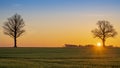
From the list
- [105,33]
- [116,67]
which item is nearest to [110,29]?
[105,33]

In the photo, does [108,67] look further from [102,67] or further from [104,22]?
[104,22]

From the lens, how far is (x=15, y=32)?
362ft

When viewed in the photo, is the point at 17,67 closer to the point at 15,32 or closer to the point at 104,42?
the point at 15,32

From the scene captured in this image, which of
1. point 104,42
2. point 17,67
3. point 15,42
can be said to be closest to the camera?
point 17,67

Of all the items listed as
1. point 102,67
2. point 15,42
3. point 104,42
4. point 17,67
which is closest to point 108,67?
point 102,67

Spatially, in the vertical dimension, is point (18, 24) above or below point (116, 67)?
above

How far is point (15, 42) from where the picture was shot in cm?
10694

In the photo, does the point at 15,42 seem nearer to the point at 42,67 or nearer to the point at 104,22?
the point at 104,22

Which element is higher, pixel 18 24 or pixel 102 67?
pixel 18 24

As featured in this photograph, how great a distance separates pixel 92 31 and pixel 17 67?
3852 inches

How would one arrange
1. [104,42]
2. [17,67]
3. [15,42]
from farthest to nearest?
1. [104,42]
2. [15,42]
3. [17,67]

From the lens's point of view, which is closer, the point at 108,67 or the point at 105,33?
the point at 108,67

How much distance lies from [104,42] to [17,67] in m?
95.1

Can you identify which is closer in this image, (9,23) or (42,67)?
(42,67)
